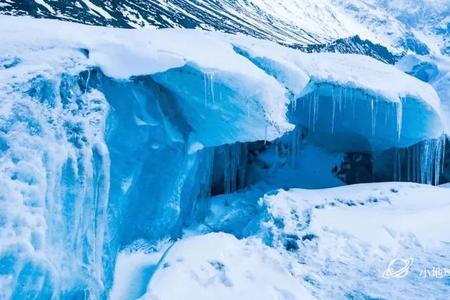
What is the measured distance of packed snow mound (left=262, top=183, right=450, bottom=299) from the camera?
5.87 m

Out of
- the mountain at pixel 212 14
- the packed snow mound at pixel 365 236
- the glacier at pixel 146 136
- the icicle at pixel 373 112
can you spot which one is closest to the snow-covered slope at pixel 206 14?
the mountain at pixel 212 14

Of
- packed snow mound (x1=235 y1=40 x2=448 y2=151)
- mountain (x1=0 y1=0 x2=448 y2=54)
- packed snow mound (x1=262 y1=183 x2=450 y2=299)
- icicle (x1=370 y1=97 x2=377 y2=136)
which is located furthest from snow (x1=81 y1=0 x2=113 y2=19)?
packed snow mound (x1=262 y1=183 x2=450 y2=299)

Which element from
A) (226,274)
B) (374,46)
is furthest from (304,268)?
(374,46)

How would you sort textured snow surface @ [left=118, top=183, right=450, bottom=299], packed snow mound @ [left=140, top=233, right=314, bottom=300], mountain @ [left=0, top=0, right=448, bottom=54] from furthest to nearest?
mountain @ [left=0, top=0, right=448, bottom=54] < textured snow surface @ [left=118, top=183, right=450, bottom=299] < packed snow mound @ [left=140, top=233, right=314, bottom=300]

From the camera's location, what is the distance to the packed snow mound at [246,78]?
→ 229 inches

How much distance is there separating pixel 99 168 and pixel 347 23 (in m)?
155

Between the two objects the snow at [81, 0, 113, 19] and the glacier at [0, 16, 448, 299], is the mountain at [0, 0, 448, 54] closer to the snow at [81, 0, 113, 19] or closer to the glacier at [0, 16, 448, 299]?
the snow at [81, 0, 113, 19]

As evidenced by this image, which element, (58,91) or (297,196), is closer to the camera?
(58,91)

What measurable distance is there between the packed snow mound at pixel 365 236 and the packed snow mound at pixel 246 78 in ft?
4.82

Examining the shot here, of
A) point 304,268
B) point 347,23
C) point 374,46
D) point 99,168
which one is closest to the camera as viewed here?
point 99,168

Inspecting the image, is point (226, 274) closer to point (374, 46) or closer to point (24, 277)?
point (24, 277)

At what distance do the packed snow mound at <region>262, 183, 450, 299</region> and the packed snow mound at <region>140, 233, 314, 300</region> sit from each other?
0.42 m

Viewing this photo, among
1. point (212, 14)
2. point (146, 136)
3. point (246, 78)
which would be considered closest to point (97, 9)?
point (212, 14)

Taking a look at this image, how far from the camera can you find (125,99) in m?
6.35
